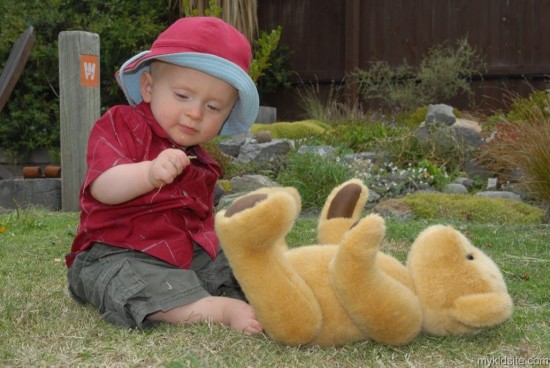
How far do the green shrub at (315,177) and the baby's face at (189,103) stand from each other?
386 centimetres

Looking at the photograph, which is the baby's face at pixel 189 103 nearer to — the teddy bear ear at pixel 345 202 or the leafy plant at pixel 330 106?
the teddy bear ear at pixel 345 202

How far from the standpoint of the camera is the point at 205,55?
2.64 m

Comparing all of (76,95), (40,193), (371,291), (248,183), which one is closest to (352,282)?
(371,291)

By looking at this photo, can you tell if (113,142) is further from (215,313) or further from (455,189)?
(455,189)

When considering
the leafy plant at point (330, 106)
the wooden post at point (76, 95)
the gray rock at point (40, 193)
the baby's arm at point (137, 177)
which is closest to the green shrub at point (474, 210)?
the wooden post at point (76, 95)

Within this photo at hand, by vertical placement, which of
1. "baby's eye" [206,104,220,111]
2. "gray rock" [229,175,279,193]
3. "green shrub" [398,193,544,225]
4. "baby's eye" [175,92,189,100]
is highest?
"baby's eye" [175,92,189,100]

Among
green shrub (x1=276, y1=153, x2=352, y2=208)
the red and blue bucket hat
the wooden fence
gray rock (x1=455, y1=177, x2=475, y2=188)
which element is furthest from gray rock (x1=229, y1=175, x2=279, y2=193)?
the wooden fence

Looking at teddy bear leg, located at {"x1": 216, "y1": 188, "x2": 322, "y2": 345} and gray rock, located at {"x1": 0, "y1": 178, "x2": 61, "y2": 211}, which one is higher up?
teddy bear leg, located at {"x1": 216, "y1": 188, "x2": 322, "y2": 345}

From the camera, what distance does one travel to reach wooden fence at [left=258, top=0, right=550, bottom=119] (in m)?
11.5

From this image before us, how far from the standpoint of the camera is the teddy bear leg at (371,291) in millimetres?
2043

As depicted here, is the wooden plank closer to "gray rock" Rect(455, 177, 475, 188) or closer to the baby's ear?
the baby's ear

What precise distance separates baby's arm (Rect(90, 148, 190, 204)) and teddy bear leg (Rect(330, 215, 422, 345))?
0.58m

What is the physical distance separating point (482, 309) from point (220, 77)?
1145 millimetres

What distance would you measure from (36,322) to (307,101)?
32.8 feet
